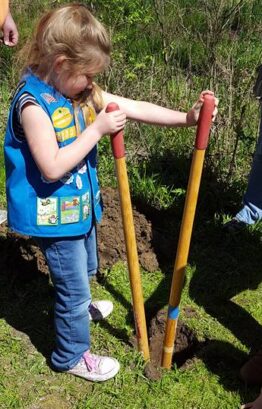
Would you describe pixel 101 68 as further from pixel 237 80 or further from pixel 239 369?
pixel 237 80

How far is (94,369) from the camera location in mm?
2623

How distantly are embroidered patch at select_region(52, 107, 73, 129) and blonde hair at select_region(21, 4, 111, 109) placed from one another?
12 centimetres

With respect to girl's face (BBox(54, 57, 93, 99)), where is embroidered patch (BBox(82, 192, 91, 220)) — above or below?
below

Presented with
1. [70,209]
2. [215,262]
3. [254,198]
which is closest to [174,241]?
[215,262]

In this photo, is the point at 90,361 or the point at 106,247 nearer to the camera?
the point at 90,361

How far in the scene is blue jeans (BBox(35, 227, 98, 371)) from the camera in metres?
2.33

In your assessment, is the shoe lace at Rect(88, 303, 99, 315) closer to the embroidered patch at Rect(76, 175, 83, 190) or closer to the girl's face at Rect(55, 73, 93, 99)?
the embroidered patch at Rect(76, 175, 83, 190)

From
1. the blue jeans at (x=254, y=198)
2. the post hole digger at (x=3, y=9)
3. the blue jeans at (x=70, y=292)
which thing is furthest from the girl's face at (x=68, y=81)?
the blue jeans at (x=254, y=198)

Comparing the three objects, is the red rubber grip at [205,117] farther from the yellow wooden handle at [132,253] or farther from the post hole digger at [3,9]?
the post hole digger at [3,9]

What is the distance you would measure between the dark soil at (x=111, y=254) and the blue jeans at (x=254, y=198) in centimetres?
53

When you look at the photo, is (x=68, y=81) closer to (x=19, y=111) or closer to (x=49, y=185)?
(x=19, y=111)

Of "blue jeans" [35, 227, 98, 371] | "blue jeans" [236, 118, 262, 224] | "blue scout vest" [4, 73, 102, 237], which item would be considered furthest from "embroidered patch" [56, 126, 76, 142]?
"blue jeans" [236, 118, 262, 224]

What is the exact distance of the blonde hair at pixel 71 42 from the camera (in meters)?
2.01

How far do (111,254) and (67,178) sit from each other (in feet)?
4.09
